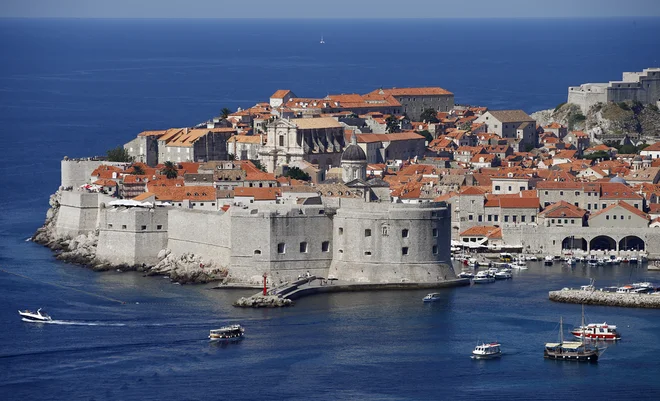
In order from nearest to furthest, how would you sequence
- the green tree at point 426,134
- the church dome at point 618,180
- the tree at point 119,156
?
the church dome at point 618,180 < the tree at point 119,156 < the green tree at point 426,134

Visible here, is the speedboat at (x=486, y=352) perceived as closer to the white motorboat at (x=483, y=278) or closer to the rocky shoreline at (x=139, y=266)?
the white motorboat at (x=483, y=278)

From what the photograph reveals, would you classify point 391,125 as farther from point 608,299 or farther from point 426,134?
point 608,299

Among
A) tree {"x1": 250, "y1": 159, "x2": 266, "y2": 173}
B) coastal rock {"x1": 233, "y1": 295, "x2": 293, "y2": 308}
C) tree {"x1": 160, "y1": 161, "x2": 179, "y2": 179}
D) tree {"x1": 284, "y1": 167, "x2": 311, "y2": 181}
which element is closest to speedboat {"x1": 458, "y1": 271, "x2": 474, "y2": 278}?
coastal rock {"x1": 233, "y1": 295, "x2": 293, "y2": 308}

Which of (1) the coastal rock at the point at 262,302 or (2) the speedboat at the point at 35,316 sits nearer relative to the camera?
(2) the speedboat at the point at 35,316

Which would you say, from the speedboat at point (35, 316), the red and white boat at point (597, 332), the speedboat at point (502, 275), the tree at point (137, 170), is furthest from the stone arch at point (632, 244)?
the speedboat at point (35, 316)

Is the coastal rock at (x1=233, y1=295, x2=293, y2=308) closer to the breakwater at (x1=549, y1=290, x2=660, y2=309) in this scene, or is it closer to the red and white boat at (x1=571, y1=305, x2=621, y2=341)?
the breakwater at (x1=549, y1=290, x2=660, y2=309)

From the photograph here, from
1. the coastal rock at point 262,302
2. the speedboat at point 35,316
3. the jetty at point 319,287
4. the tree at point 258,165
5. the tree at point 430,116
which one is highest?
the tree at point 430,116
